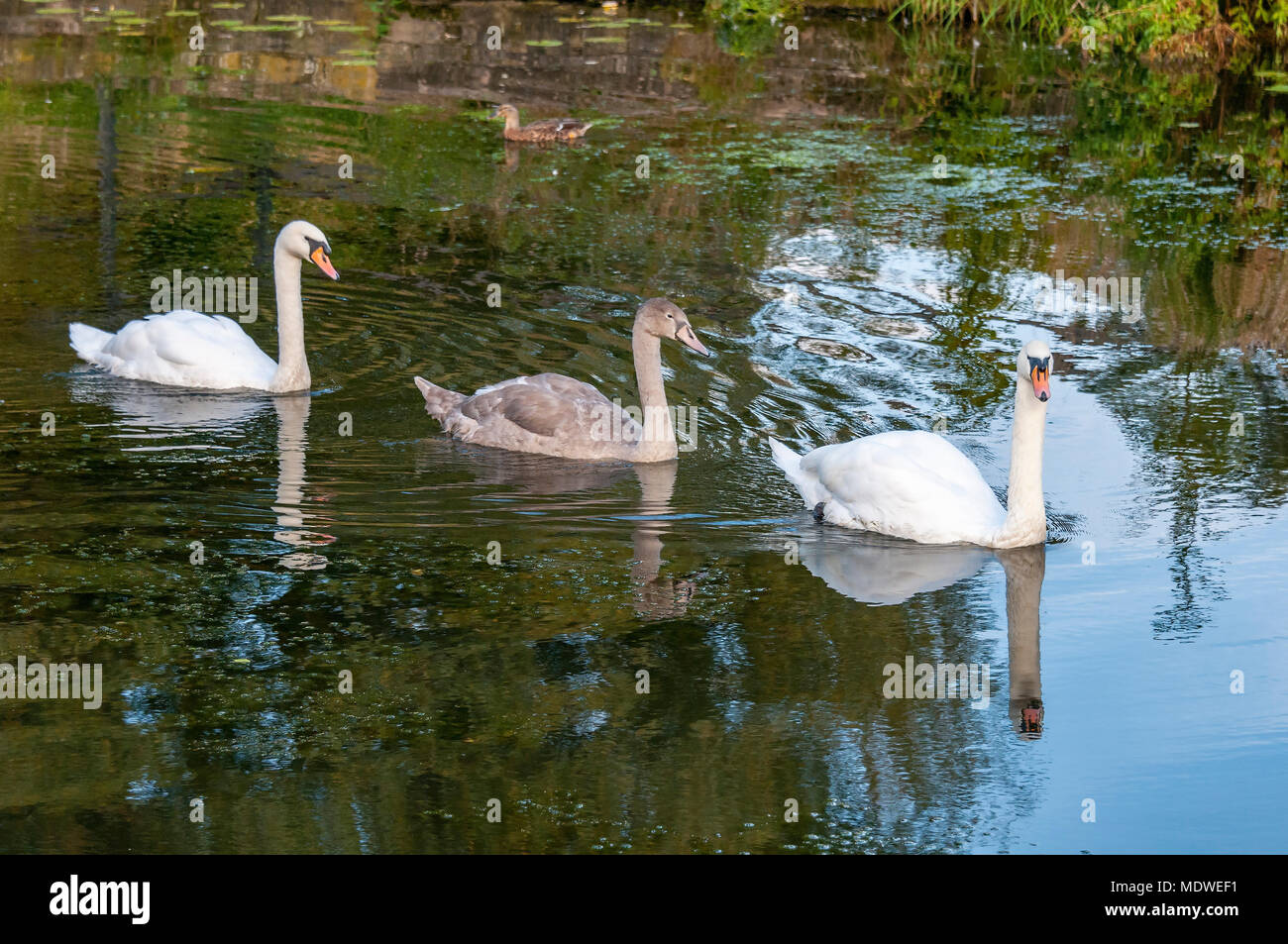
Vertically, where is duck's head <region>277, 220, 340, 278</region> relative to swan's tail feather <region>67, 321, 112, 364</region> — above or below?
above

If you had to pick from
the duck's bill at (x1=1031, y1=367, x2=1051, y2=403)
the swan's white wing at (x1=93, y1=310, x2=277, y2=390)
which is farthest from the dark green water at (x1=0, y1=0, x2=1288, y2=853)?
the duck's bill at (x1=1031, y1=367, x2=1051, y2=403)

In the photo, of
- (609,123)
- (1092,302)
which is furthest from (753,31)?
(1092,302)

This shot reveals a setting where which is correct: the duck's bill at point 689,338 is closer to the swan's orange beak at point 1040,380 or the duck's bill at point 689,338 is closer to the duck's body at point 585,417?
the duck's body at point 585,417

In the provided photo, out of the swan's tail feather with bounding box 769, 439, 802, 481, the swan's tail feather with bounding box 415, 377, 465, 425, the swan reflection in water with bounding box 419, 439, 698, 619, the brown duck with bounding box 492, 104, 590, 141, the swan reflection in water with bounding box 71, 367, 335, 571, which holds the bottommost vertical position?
the swan reflection in water with bounding box 419, 439, 698, 619

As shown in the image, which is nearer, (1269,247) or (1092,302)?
(1092,302)

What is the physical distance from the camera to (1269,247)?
14000 millimetres

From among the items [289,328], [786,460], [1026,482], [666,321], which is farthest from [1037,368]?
[289,328]

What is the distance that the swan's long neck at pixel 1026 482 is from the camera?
27.1ft

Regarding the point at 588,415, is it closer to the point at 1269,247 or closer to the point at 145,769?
the point at 145,769

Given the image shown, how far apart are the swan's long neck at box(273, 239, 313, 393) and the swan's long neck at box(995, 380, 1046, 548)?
4552 millimetres

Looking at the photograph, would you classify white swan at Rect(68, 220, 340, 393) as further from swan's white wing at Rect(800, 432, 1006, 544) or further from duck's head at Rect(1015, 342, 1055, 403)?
duck's head at Rect(1015, 342, 1055, 403)

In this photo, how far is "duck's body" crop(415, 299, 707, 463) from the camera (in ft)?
31.6

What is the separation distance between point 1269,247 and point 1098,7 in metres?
10.2

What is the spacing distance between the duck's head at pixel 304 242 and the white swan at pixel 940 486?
12.1ft
